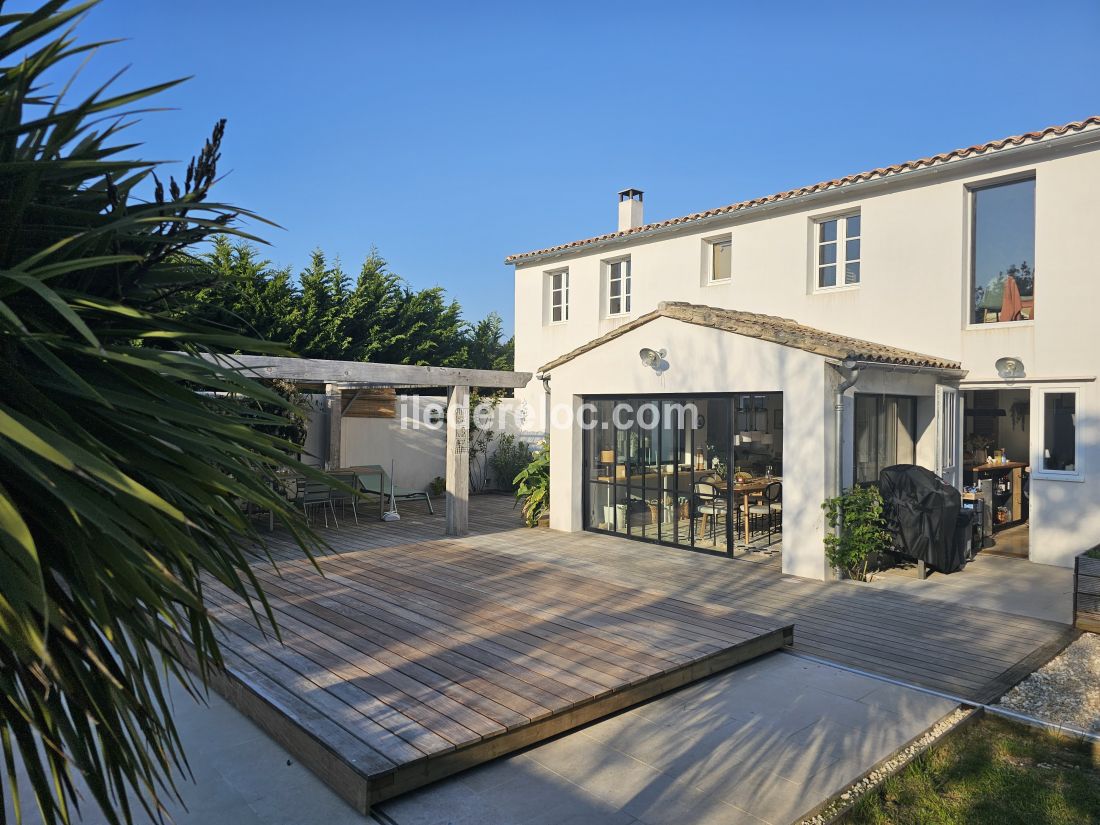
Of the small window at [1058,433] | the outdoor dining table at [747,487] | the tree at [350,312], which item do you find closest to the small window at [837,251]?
the small window at [1058,433]

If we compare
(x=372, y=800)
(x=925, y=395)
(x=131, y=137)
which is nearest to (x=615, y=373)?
(x=925, y=395)

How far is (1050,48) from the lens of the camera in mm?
10953

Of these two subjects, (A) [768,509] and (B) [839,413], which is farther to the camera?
(A) [768,509]

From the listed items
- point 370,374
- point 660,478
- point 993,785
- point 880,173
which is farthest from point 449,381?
point 993,785

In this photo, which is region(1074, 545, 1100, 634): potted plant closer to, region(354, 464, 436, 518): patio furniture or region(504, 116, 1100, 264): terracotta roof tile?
region(504, 116, 1100, 264): terracotta roof tile

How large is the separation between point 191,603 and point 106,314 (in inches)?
31.1

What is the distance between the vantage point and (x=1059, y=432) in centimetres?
946

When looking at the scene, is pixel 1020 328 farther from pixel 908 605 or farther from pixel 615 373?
pixel 615 373

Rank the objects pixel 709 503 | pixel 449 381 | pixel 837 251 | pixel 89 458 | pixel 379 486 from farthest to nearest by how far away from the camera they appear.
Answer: pixel 379 486, pixel 837 251, pixel 449 381, pixel 709 503, pixel 89 458

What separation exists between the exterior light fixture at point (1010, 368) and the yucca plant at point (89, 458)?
1058 cm

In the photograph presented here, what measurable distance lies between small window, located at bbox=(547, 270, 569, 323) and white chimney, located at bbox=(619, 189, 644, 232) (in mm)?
1737

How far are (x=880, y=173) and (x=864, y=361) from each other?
388 centimetres

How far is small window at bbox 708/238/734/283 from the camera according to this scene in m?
13.5

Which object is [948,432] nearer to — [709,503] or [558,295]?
[709,503]
